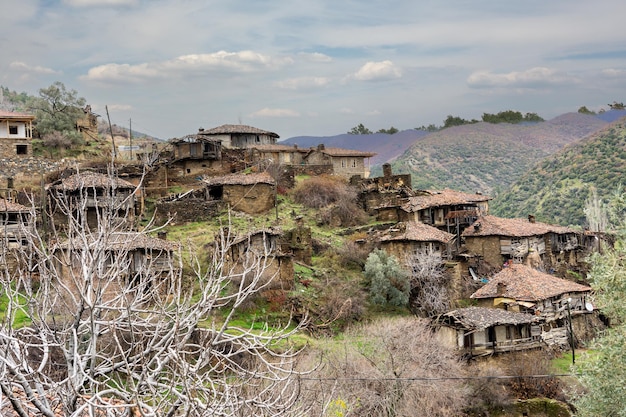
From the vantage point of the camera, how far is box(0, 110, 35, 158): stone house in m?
44.4

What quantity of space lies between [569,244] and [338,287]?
19.1 m

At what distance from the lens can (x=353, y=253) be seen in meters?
36.8

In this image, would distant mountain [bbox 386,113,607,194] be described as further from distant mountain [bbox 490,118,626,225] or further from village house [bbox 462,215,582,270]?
village house [bbox 462,215,582,270]

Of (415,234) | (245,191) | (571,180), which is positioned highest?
(245,191)

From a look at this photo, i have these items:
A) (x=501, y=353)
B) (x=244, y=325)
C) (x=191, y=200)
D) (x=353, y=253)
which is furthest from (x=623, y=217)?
(x=191, y=200)

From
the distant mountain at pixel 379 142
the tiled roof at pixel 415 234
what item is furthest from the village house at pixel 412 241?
the distant mountain at pixel 379 142

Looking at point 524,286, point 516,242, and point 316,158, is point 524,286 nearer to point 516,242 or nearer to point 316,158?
point 516,242

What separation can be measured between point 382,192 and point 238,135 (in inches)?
552

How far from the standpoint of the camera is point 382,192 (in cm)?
4438

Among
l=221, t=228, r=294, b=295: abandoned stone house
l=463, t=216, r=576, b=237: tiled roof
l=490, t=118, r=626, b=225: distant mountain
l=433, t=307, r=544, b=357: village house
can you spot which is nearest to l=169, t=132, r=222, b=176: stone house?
l=221, t=228, r=294, b=295: abandoned stone house

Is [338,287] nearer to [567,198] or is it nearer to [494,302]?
[494,302]

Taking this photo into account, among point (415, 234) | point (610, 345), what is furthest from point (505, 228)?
point (610, 345)

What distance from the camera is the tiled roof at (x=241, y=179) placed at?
1614 inches

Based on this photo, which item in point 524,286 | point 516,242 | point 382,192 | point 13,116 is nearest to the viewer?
point 524,286
